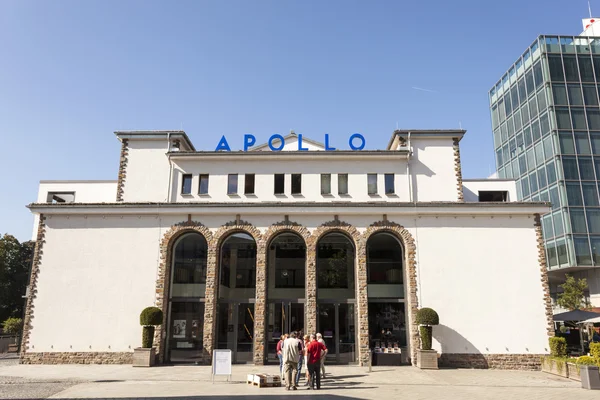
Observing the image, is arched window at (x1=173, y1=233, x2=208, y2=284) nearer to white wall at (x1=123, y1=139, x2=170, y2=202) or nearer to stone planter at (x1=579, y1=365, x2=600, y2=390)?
white wall at (x1=123, y1=139, x2=170, y2=202)

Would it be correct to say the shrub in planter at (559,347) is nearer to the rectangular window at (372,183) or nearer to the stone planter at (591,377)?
the stone planter at (591,377)

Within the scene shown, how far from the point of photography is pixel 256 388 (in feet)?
50.2

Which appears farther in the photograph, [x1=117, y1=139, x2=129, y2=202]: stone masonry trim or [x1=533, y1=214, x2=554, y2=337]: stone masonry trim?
[x1=117, y1=139, x2=129, y2=202]: stone masonry trim

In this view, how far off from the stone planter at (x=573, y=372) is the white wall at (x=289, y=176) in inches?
433

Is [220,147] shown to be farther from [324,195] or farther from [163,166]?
[324,195]

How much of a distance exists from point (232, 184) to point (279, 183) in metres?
2.80

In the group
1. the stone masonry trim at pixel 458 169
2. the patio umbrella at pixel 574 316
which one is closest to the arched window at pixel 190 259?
the stone masonry trim at pixel 458 169

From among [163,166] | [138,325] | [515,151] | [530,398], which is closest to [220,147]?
[163,166]

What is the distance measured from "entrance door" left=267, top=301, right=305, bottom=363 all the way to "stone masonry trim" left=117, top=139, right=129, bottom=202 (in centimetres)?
1114

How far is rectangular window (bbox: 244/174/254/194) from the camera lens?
2450 cm

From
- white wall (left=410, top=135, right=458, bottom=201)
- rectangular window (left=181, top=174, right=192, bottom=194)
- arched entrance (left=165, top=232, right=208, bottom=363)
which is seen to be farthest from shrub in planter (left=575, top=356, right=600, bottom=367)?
rectangular window (left=181, top=174, right=192, bottom=194)

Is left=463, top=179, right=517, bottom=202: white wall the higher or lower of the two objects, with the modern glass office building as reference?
lower

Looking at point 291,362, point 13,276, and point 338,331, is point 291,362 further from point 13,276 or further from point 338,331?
point 13,276

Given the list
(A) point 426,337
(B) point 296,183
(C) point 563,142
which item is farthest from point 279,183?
(C) point 563,142
